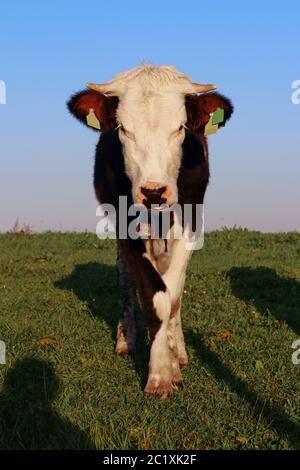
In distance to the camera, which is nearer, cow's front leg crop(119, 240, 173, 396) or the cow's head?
cow's front leg crop(119, 240, 173, 396)

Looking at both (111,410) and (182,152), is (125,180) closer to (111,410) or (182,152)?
(182,152)

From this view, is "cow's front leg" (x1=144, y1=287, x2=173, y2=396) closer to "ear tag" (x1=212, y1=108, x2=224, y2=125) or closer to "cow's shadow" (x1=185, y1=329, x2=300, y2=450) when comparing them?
"cow's shadow" (x1=185, y1=329, x2=300, y2=450)

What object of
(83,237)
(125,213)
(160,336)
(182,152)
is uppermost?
(182,152)

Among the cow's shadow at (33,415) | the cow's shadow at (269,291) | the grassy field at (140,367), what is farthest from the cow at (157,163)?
the cow's shadow at (269,291)

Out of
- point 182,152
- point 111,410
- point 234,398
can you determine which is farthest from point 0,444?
point 182,152

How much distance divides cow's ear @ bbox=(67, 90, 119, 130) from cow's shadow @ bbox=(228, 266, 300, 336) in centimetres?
323

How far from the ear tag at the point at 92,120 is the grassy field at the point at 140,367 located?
7.13ft

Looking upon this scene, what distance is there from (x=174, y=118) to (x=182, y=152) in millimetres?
355

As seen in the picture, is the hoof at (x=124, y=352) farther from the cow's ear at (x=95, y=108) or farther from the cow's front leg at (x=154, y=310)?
the cow's ear at (x=95, y=108)

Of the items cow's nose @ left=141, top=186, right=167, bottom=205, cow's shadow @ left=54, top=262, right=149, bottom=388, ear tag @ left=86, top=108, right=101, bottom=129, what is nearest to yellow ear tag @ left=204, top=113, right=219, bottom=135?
ear tag @ left=86, top=108, right=101, bottom=129

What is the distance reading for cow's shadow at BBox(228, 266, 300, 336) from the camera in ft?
31.0

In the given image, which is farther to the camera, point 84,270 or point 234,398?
point 84,270

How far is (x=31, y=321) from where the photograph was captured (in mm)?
8797

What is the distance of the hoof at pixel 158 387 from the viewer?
5.86 m
